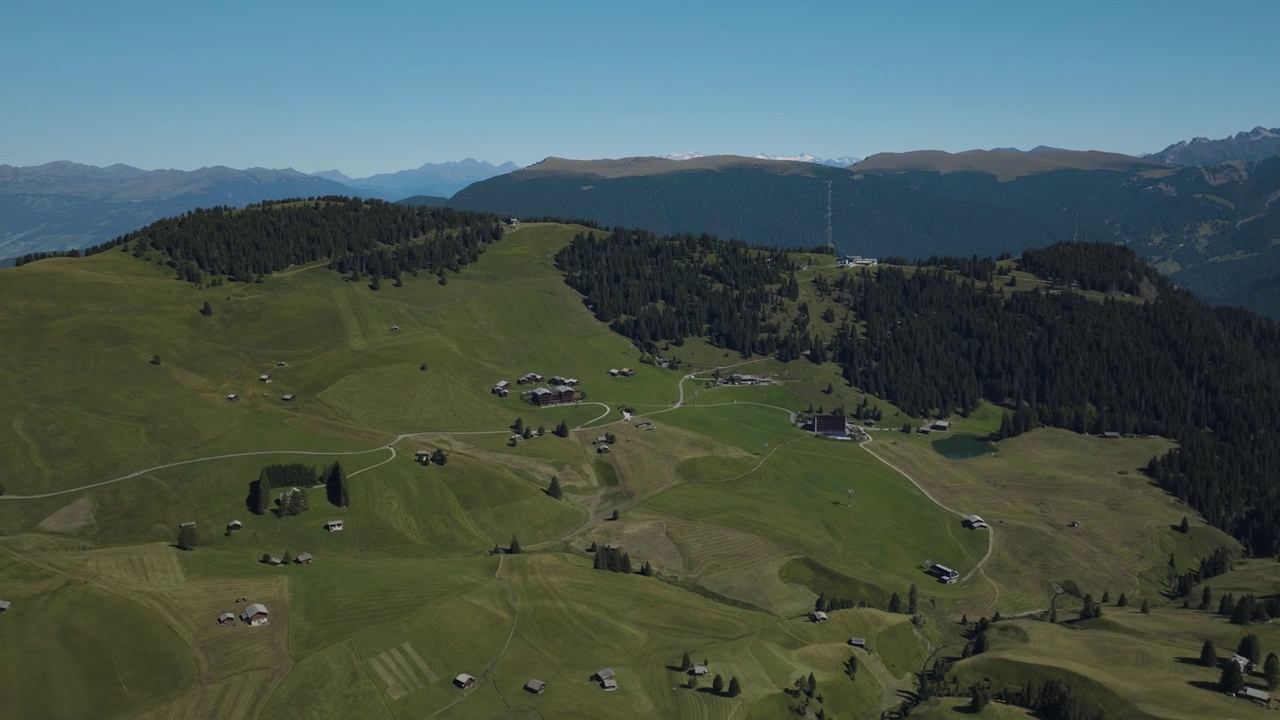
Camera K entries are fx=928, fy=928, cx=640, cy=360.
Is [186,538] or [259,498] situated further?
[259,498]

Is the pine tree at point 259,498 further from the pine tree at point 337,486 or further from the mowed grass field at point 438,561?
the pine tree at point 337,486

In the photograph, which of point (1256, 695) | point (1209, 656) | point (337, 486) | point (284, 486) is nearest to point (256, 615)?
point (337, 486)

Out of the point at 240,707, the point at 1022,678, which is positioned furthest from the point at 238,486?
the point at 1022,678

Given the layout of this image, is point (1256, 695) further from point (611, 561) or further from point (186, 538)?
point (186, 538)

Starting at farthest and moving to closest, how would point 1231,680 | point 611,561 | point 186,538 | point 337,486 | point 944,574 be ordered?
point 944,574, point 337,486, point 611,561, point 186,538, point 1231,680

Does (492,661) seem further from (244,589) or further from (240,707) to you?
(244,589)

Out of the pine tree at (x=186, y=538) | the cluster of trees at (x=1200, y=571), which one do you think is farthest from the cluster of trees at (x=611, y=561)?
the cluster of trees at (x=1200, y=571)
